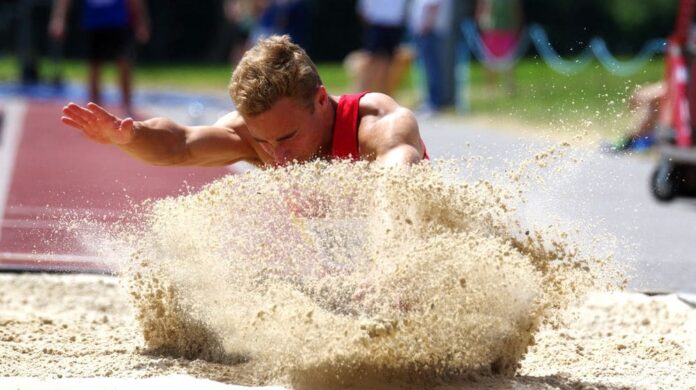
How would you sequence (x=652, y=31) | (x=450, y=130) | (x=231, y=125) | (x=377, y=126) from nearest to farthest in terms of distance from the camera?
1. (x=377, y=126)
2. (x=231, y=125)
3. (x=450, y=130)
4. (x=652, y=31)

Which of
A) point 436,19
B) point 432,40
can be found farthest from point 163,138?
point 432,40

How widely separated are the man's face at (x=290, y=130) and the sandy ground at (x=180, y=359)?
2.62 ft

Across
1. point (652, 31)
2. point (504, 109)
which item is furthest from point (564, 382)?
point (652, 31)

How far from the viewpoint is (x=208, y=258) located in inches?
176

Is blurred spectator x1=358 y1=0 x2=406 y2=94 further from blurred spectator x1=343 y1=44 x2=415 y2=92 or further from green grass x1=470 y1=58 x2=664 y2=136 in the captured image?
green grass x1=470 y1=58 x2=664 y2=136

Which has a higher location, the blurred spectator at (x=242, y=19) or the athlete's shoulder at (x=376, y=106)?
the athlete's shoulder at (x=376, y=106)

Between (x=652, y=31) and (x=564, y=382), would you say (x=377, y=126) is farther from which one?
(x=652, y=31)

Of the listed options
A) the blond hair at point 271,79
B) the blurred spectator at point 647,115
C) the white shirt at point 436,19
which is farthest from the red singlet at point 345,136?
the white shirt at point 436,19

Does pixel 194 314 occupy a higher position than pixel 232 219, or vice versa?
pixel 232 219

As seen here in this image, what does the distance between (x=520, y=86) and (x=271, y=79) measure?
1586cm

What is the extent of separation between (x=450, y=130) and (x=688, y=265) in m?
7.44

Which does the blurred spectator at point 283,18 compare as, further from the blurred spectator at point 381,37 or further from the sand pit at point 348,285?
the sand pit at point 348,285

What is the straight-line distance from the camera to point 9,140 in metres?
14.0

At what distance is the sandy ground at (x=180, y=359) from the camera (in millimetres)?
4246
